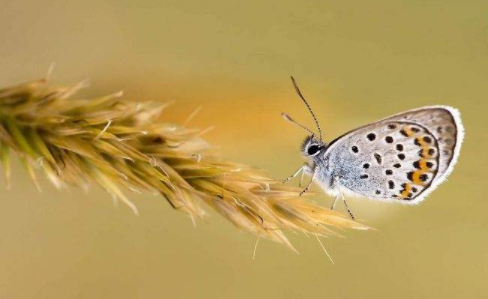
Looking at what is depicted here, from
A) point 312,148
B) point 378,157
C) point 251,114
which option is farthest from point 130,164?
point 251,114

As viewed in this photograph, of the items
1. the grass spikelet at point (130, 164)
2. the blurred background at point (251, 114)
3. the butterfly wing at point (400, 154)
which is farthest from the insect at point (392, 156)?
the blurred background at point (251, 114)

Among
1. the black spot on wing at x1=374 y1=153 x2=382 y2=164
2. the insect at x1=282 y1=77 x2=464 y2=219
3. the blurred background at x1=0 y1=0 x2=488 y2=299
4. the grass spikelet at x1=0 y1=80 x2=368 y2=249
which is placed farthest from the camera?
the blurred background at x1=0 y1=0 x2=488 y2=299

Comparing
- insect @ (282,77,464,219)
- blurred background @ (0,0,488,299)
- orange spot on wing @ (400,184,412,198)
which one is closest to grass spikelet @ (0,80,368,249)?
insect @ (282,77,464,219)

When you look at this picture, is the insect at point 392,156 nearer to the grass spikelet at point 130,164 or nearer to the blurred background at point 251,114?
the grass spikelet at point 130,164

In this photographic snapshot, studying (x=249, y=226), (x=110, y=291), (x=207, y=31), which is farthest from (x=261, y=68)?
(x=249, y=226)

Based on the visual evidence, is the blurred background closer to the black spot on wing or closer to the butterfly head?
the butterfly head

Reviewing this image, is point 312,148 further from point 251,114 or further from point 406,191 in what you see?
point 251,114

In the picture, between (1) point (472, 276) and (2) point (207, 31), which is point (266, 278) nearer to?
(1) point (472, 276)
